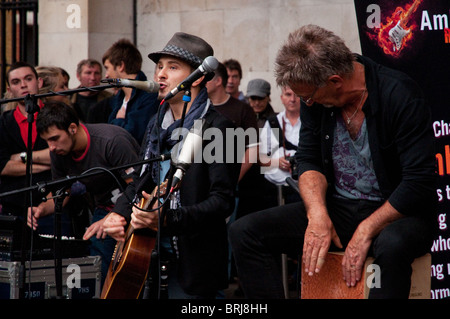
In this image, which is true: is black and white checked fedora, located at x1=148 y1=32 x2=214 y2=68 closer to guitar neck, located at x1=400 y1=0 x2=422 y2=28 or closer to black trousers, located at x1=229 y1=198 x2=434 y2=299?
black trousers, located at x1=229 y1=198 x2=434 y2=299

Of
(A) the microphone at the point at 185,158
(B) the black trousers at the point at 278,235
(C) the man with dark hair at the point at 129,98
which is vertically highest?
(C) the man with dark hair at the point at 129,98

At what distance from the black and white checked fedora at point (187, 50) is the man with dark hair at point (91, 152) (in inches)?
43.0

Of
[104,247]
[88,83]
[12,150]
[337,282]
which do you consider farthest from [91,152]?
[88,83]

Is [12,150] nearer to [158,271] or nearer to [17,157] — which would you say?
[17,157]

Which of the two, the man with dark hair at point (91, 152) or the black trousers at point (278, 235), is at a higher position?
the man with dark hair at point (91, 152)

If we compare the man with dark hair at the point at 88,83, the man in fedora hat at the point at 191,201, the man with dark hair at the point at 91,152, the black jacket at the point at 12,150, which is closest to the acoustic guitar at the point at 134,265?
the man in fedora hat at the point at 191,201

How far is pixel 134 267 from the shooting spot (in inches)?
165

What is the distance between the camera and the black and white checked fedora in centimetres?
454

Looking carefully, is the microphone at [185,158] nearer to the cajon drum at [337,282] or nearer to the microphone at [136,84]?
the microphone at [136,84]

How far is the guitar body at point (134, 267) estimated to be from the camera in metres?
4.20

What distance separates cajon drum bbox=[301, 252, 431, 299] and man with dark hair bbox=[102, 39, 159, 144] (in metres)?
2.87

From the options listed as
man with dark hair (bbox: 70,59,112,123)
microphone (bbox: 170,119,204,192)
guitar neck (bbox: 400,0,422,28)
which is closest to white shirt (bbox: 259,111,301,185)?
man with dark hair (bbox: 70,59,112,123)

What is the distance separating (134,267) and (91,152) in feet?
5.22

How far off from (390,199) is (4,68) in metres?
7.94
